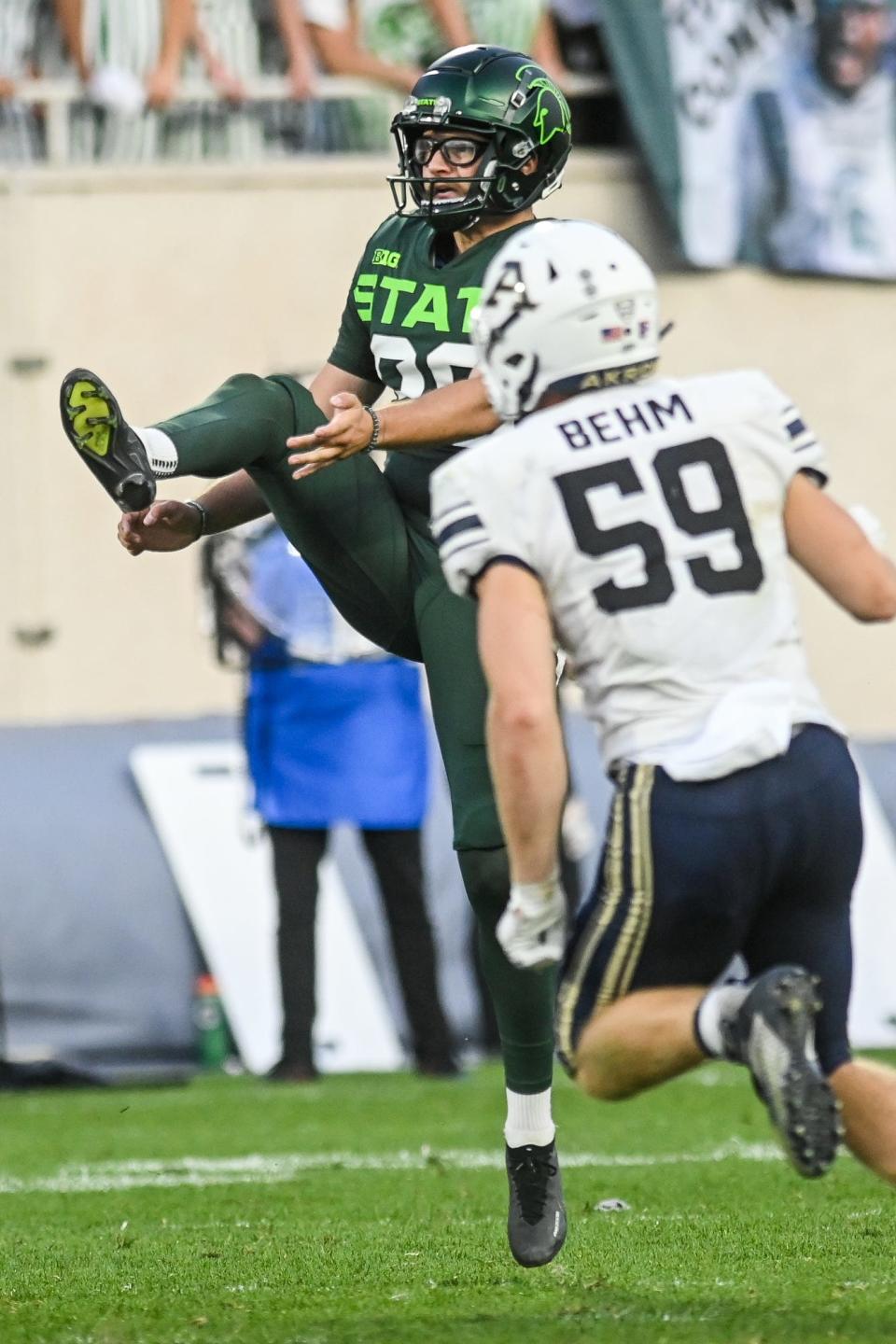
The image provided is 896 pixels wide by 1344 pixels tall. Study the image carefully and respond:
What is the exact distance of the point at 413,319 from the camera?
465cm

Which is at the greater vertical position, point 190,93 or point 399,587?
point 399,587

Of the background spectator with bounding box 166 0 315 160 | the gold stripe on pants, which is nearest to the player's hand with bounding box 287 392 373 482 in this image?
the gold stripe on pants

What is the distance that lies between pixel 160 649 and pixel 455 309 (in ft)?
28.6

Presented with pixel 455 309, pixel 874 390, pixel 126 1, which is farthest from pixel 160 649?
pixel 455 309

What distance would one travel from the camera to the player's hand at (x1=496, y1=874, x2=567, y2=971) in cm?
355

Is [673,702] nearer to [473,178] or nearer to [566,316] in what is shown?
[566,316]

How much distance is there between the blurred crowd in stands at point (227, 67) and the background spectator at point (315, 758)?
14.9 feet

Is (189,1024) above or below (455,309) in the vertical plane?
below

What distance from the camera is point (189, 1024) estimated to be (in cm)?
889

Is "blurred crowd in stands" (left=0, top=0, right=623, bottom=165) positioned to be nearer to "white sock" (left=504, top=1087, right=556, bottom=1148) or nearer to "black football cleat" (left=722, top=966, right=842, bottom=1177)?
"white sock" (left=504, top=1087, right=556, bottom=1148)

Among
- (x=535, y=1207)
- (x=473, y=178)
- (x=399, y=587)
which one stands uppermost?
(x=473, y=178)

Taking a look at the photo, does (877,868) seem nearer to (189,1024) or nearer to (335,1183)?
(189,1024)

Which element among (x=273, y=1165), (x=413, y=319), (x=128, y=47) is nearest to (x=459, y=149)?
(x=413, y=319)

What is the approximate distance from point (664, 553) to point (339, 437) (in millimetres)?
860
